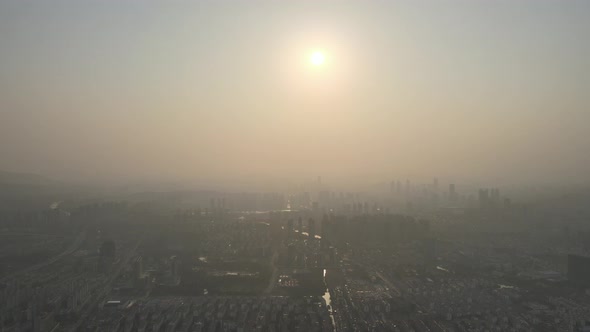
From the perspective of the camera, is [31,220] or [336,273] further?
[31,220]

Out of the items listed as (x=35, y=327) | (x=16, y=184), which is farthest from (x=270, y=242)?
(x=16, y=184)

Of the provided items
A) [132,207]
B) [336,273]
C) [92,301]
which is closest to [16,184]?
[132,207]

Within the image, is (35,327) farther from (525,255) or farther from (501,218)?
(501,218)

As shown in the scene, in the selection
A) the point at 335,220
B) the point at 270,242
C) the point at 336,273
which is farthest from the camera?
the point at 335,220

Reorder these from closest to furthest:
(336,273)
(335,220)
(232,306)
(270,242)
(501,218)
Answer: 1. (232,306)
2. (336,273)
3. (270,242)
4. (335,220)
5. (501,218)

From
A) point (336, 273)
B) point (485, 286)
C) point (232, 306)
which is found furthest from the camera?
point (336, 273)

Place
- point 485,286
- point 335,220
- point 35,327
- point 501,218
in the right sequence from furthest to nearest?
point 501,218, point 335,220, point 485,286, point 35,327

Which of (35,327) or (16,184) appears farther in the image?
(16,184)

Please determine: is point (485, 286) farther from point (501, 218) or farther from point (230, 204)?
point (230, 204)

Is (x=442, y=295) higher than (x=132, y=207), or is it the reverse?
(x=132, y=207)
